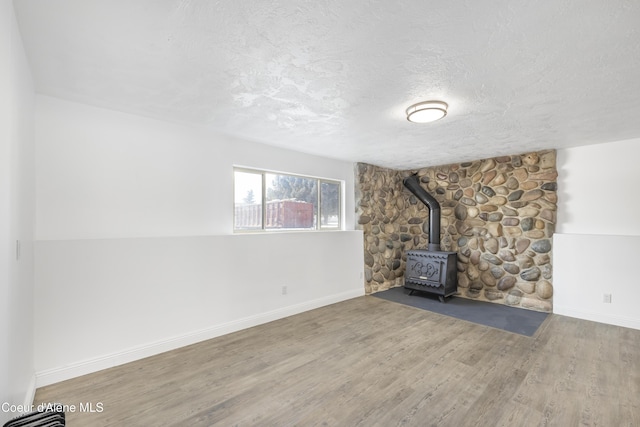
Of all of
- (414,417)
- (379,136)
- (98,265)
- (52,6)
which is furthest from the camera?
(379,136)

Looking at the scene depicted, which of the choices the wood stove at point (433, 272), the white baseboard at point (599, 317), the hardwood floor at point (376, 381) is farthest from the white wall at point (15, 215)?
the white baseboard at point (599, 317)

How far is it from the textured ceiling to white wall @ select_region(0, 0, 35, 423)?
8.0 inches

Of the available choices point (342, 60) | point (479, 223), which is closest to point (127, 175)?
point (342, 60)

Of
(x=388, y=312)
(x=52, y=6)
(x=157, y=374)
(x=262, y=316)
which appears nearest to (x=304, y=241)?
(x=262, y=316)

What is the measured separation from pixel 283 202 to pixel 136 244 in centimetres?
192

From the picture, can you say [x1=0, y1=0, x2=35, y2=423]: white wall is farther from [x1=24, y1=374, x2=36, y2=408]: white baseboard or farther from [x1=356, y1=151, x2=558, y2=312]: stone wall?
[x1=356, y1=151, x2=558, y2=312]: stone wall

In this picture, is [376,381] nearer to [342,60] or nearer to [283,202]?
[342,60]

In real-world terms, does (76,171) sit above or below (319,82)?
below

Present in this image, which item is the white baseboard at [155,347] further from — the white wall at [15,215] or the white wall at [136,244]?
the white wall at [15,215]

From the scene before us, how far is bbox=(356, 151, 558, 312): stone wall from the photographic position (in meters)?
4.16

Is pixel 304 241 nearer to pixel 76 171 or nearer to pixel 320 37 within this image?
pixel 76 171

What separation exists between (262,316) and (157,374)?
53.3 inches

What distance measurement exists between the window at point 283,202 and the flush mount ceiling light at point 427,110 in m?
2.09

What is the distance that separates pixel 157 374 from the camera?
7.95 ft
